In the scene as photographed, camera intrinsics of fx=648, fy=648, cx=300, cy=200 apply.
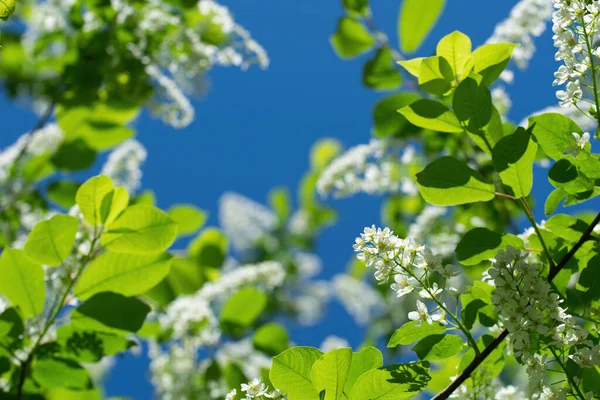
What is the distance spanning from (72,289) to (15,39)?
3.09 metres

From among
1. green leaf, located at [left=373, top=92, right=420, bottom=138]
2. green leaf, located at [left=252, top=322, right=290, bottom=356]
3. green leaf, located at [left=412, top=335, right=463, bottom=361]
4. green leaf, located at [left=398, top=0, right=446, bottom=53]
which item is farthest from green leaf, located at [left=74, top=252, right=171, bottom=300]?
green leaf, located at [left=398, top=0, right=446, bottom=53]

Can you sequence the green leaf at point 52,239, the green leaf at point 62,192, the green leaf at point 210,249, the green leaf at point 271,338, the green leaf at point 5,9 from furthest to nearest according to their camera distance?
the green leaf at point 210,249 → the green leaf at point 62,192 → the green leaf at point 271,338 → the green leaf at point 52,239 → the green leaf at point 5,9

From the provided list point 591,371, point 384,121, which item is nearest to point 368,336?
point 384,121

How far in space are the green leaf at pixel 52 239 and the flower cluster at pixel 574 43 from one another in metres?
0.87

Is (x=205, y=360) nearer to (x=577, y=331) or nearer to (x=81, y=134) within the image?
(x=81, y=134)

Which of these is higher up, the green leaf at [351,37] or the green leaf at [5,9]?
the green leaf at [351,37]

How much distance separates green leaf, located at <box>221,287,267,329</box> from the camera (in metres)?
2.09

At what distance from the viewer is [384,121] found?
7.04ft

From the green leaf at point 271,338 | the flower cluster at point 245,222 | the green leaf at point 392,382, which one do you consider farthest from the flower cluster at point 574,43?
the flower cluster at point 245,222

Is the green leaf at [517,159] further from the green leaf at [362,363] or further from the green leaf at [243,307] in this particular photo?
the green leaf at [243,307]

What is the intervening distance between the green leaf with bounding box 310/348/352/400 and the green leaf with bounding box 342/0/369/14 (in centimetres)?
169

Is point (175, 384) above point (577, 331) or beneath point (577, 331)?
above

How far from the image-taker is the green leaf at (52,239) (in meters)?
1.19

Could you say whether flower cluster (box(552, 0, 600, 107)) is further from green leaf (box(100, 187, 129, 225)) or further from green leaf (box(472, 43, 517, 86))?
green leaf (box(100, 187, 129, 225))
